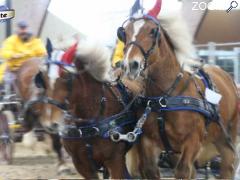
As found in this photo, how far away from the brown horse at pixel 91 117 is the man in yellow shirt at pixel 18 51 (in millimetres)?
2425

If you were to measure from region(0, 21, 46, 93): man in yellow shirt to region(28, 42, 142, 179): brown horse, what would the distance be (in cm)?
242

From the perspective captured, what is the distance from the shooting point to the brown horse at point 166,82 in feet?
13.2

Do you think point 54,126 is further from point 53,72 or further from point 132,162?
point 132,162

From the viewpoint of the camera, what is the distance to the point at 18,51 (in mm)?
6758

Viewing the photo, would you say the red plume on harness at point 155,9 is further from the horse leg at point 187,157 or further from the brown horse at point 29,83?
the brown horse at point 29,83

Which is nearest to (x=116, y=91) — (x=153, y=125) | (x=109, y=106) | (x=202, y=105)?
(x=109, y=106)

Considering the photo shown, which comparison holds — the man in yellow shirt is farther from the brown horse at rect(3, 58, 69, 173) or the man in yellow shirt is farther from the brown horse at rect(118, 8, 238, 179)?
the brown horse at rect(118, 8, 238, 179)

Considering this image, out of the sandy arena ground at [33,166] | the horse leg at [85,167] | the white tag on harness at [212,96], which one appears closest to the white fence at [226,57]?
the sandy arena ground at [33,166]

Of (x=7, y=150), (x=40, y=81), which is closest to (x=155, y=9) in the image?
(x=40, y=81)

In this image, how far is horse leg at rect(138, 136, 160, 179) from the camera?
14.4 ft

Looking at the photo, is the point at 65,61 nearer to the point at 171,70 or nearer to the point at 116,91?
the point at 116,91

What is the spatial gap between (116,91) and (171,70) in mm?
506

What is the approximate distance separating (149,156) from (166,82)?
65cm

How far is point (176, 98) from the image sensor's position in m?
4.25
